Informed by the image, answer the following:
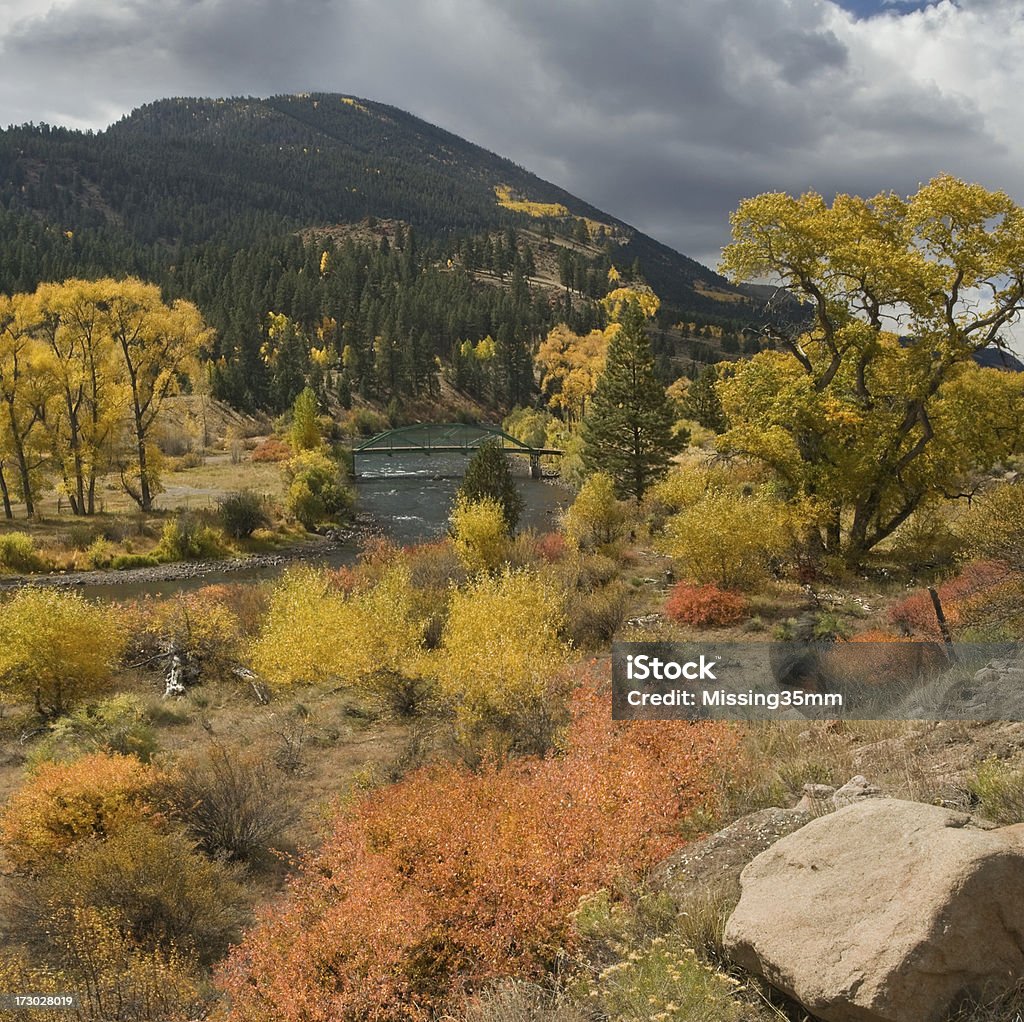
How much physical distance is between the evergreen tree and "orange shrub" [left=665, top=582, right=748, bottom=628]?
1459cm

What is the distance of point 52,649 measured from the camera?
19.5m

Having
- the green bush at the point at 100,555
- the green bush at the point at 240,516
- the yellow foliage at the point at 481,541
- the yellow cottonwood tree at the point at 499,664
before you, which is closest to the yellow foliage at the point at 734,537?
the yellow cottonwood tree at the point at 499,664

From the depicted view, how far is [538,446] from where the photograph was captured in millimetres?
80250

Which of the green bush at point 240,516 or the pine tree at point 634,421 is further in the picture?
the green bush at point 240,516

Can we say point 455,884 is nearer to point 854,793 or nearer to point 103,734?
point 854,793

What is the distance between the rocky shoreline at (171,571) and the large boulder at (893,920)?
109ft

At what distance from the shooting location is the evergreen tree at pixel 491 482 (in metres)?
36.2

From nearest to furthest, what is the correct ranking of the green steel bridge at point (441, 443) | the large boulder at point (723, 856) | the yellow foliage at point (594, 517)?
1. the large boulder at point (723, 856)
2. the yellow foliage at point (594, 517)
3. the green steel bridge at point (441, 443)

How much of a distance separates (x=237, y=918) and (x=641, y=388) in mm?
33908

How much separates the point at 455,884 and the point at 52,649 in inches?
632

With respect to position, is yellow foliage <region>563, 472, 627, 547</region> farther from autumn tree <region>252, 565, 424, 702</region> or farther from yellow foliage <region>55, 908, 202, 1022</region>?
yellow foliage <region>55, 908, 202, 1022</region>

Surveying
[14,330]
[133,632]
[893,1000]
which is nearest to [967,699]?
[893,1000]

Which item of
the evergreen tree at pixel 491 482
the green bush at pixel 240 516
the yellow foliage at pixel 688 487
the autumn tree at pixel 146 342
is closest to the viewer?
the yellow foliage at pixel 688 487

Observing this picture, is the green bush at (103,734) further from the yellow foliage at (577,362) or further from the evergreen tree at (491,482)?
the yellow foliage at (577,362)
